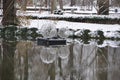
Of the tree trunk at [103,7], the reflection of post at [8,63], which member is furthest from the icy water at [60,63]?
the tree trunk at [103,7]

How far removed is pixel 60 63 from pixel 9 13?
44.0ft

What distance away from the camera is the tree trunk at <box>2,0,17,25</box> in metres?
24.4

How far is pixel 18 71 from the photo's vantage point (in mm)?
10445

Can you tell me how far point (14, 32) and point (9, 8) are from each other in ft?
9.15

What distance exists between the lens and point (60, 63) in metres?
12.1

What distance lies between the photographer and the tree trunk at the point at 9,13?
24.4 metres

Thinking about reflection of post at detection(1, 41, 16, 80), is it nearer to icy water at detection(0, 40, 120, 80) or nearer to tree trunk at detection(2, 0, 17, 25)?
icy water at detection(0, 40, 120, 80)

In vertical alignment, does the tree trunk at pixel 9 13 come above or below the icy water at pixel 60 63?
above

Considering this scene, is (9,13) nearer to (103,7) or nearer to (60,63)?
(103,7)

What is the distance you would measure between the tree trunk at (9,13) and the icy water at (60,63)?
8.38m

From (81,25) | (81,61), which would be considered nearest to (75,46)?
(81,61)

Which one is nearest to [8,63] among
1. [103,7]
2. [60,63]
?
[60,63]

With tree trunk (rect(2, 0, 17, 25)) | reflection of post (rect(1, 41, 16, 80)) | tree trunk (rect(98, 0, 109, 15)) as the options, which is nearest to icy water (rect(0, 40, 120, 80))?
reflection of post (rect(1, 41, 16, 80))

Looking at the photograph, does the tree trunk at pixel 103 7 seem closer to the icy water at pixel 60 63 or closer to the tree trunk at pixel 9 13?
the tree trunk at pixel 9 13
